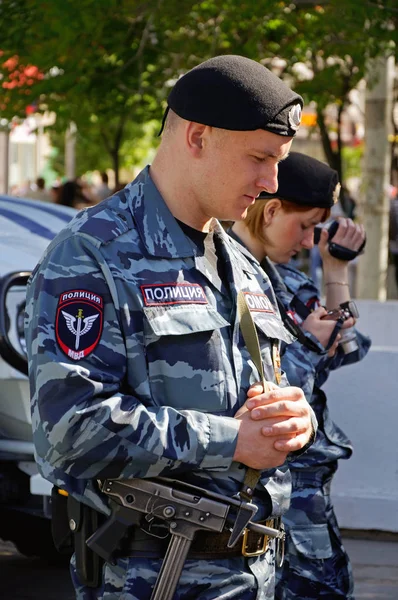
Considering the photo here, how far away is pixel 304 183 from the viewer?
361cm

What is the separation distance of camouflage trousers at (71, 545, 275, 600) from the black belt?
0.01 meters

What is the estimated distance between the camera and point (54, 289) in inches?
87.5

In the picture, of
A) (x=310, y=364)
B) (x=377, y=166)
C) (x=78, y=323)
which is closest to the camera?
(x=78, y=323)

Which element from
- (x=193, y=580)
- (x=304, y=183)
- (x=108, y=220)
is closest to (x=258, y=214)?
(x=304, y=183)

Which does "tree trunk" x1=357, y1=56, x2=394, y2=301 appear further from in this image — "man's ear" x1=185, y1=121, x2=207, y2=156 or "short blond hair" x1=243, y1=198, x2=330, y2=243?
"man's ear" x1=185, y1=121, x2=207, y2=156

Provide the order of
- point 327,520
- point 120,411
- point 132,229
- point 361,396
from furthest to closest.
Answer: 1. point 361,396
2. point 327,520
3. point 132,229
4. point 120,411

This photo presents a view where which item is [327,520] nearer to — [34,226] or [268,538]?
[268,538]

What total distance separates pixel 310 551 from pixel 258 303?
1.26 meters

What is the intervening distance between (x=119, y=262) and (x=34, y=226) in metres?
3.15

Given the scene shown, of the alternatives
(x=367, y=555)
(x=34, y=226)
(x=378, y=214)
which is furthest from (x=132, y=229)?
(x=378, y=214)

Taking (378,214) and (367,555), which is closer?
(367,555)

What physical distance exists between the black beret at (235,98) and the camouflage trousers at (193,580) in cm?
90

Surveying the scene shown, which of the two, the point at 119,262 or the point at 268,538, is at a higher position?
the point at 119,262

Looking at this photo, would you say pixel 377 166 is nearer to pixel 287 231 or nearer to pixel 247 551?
pixel 287 231
